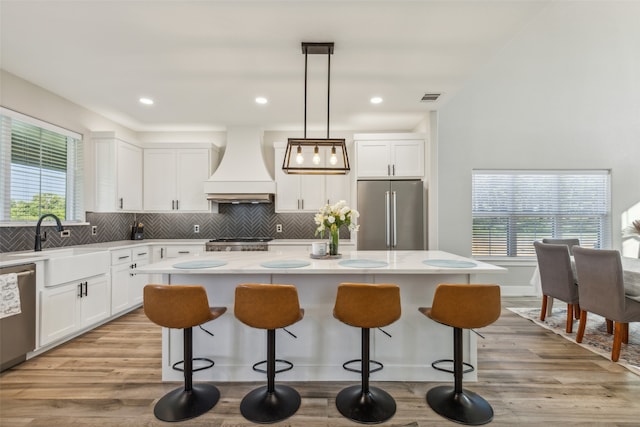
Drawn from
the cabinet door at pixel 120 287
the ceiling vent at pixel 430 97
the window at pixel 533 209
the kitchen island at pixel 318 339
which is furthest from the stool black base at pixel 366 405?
the window at pixel 533 209

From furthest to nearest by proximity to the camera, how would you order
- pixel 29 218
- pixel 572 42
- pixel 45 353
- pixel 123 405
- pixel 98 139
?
pixel 572 42, pixel 98 139, pixel 29 218, pixel 45 353, pixel 123 405

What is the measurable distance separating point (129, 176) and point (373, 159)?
3.65 metres

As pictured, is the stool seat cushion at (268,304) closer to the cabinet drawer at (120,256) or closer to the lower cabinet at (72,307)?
the lower cabinet at (72,307)

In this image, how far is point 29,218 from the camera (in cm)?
328

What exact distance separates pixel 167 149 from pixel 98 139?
0.91 m

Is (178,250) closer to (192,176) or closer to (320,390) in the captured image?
(192,176)

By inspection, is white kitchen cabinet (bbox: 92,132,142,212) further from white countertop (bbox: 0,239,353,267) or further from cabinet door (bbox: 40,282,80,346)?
cabinet door (bbox: 40,282,80,346)

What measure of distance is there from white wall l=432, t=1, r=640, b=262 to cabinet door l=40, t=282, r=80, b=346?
15.7ft

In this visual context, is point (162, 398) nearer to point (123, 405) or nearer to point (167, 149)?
point (123, 405)

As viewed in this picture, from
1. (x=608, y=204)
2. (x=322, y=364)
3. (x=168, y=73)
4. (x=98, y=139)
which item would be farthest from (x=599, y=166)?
(x=98, y=139)

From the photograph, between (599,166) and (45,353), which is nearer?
(45,353)

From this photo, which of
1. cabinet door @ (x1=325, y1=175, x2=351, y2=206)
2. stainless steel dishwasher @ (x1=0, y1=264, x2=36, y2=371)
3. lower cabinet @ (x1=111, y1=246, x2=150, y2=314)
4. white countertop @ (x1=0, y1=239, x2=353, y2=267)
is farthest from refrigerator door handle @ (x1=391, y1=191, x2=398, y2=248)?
stainless steel dishwasher @ (x1=0, y1=264, x2=36, y2=371)

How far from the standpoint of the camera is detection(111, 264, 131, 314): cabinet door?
144 inches

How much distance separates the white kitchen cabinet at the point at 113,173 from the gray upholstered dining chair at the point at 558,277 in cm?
561
